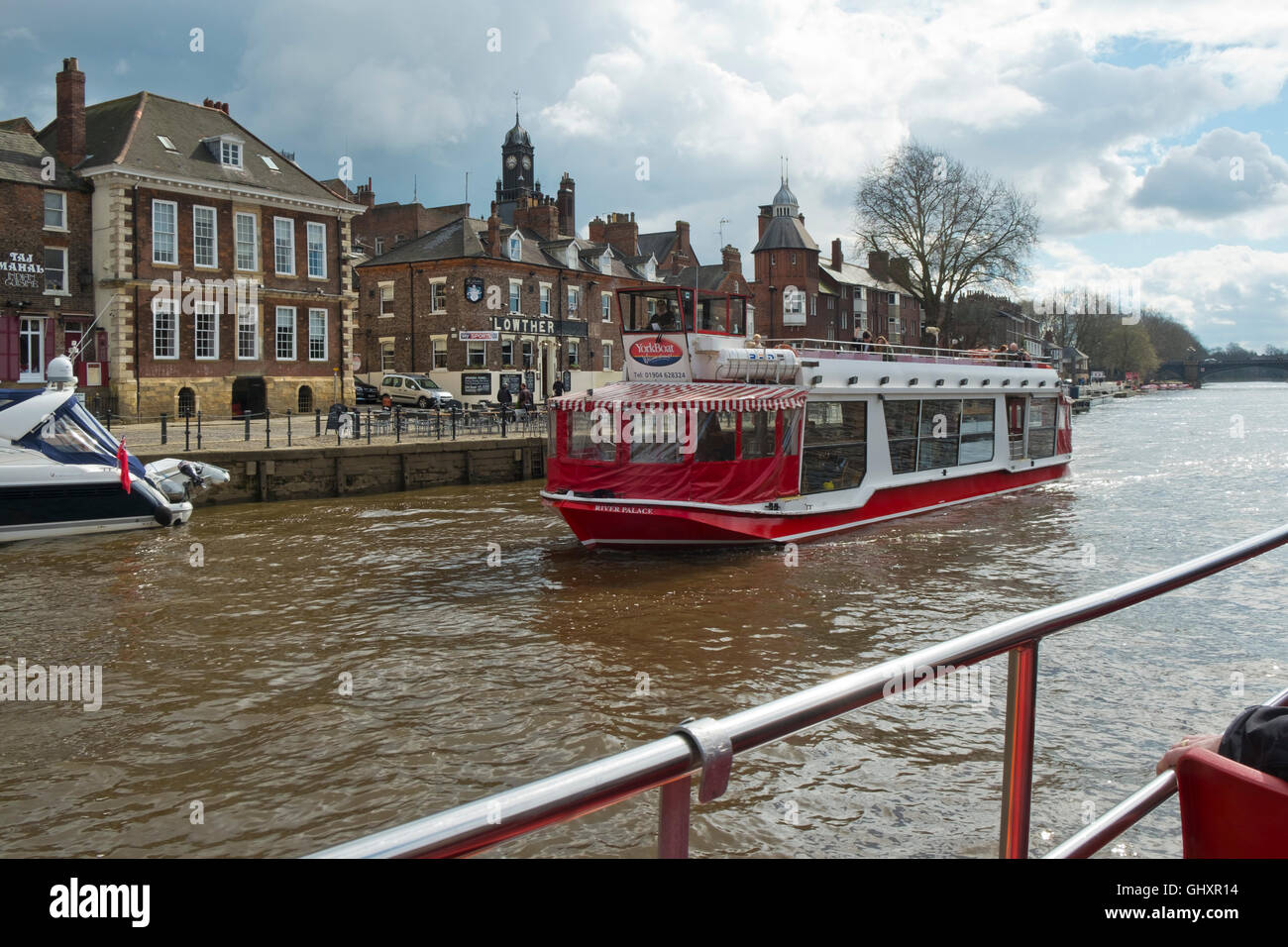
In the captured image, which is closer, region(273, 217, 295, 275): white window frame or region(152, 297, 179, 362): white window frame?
region(152, 297, 179, 362): white window frame

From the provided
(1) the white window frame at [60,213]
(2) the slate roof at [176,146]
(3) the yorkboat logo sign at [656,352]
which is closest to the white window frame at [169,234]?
(2) the slate roof at [176,146]

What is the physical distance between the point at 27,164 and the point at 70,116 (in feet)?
8.32

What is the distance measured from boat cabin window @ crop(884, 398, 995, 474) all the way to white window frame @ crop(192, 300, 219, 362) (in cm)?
2692

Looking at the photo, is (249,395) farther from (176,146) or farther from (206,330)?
(176,146)

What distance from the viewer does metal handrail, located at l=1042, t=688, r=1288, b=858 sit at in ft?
8.36

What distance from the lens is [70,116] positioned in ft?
117

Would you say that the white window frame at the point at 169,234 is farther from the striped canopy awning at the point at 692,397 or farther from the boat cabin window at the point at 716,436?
the boat cabin window at the point at 716,436

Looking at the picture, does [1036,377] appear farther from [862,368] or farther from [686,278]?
[686,278]

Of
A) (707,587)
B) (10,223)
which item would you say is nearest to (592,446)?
(707,587)

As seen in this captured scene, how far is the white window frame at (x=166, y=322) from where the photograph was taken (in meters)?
35.4

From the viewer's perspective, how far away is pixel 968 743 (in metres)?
8.42
